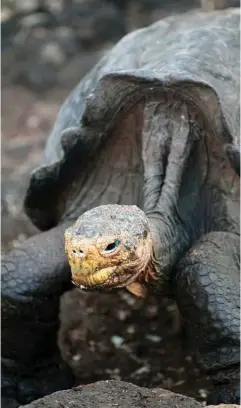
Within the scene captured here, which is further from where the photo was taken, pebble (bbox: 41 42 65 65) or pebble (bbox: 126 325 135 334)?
pebble (bbox: 41 42 65 65)

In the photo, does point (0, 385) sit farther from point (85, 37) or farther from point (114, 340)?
point (85, 37)

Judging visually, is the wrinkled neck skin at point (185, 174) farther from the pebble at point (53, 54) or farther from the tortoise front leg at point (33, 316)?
the pebble at point (53, 54)

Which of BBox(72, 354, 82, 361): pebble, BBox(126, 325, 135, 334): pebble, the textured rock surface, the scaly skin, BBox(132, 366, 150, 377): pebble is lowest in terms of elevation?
BBox(132, 366, 150, 377): pebble

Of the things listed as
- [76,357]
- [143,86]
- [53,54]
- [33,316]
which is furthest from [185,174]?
[53,54]

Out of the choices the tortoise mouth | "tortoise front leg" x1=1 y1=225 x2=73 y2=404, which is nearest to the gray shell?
"tortoise front leg" x1=1 y1=225 x2=73 y2=404

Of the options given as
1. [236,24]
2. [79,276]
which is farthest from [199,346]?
[236,24]

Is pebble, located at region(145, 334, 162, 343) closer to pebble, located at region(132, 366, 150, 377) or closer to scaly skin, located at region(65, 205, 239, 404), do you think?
pebble, located at region(132, 366, 150, 377)

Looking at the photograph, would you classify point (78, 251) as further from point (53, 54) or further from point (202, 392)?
point (53, 54)
